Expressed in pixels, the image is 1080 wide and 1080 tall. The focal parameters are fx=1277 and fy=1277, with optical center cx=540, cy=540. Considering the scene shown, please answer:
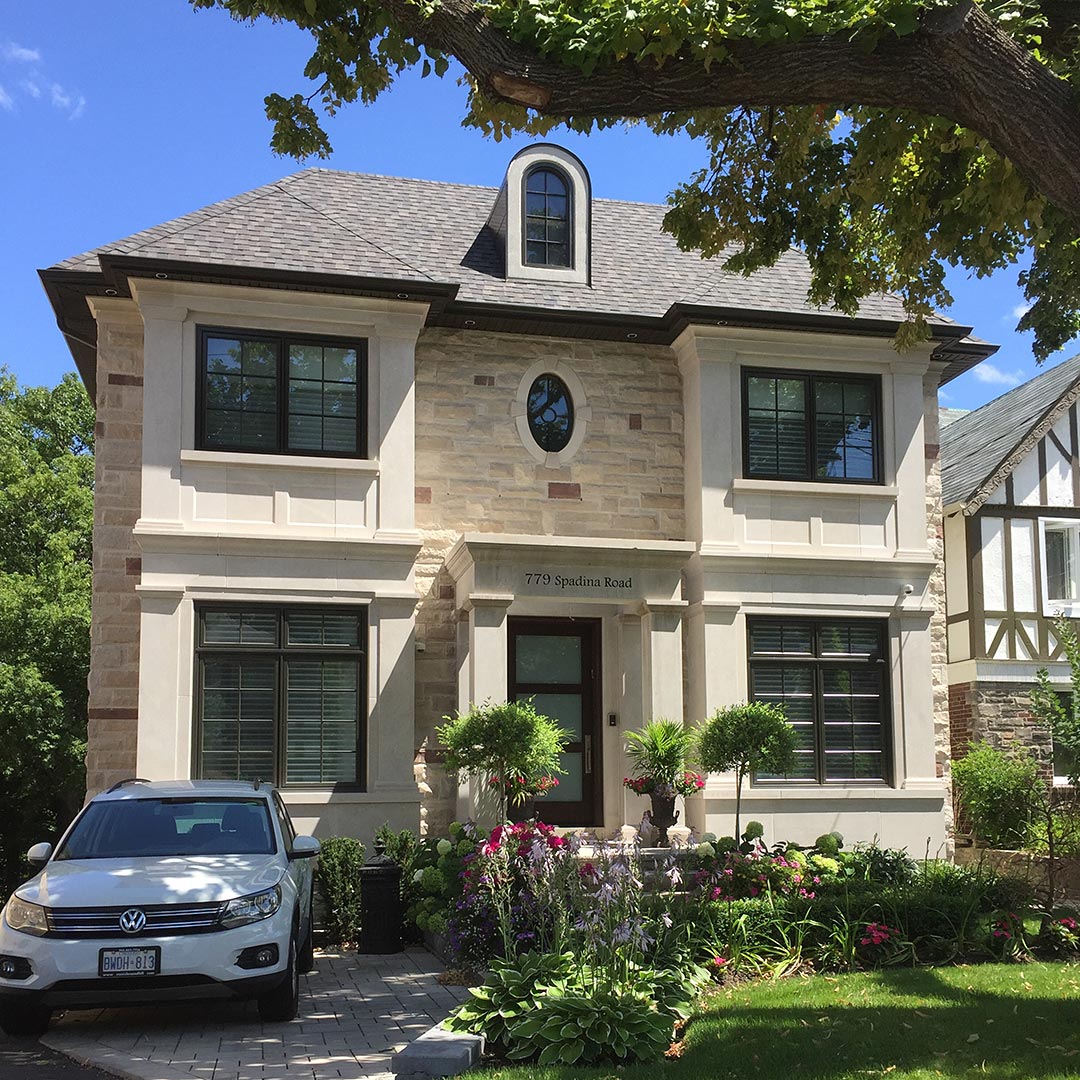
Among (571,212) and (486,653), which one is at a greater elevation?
(571,212)

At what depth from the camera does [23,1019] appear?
8523mm

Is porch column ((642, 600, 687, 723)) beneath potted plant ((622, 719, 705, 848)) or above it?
above

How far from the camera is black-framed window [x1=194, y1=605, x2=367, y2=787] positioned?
14.0 metres

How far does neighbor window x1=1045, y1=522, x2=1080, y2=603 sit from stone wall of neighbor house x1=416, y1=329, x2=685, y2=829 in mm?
9308

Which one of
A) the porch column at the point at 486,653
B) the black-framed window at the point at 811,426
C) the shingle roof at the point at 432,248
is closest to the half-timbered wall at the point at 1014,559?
the black-framed window at the point at 811,426

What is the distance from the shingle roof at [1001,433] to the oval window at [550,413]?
8496 mm

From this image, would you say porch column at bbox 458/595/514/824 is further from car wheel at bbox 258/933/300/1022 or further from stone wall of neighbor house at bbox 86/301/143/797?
car wheel at bbox 258/933/300/1022

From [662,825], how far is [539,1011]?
6.54 m

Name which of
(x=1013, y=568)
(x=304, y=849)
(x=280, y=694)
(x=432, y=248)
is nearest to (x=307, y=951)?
(x=304, y=849)

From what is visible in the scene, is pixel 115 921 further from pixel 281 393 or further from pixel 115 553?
pixel 281 393

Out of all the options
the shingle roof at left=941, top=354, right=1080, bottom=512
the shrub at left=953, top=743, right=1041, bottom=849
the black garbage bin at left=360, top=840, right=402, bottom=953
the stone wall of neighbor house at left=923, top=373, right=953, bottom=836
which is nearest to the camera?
the black garbage bin at left=360, top=840, right=402, bottom=953

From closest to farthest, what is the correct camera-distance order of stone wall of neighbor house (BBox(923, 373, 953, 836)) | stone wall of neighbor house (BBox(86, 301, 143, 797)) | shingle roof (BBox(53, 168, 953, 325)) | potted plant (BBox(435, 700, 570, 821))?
potted plant (BBox(435, 700, 570, 821)), stone wall of neighbor house (BBox(86, 301, 143, 797)), shingle roof (BBox(53, 168, 953, 325)), stone wall of neighbor house (BBox(923, 373, 953, 836))

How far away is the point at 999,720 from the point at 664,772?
Result: 887cm

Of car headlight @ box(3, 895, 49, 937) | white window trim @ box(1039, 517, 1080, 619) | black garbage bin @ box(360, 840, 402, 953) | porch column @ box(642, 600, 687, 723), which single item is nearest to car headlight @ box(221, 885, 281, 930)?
car headlight @ box(3, 895, 49, 937)
